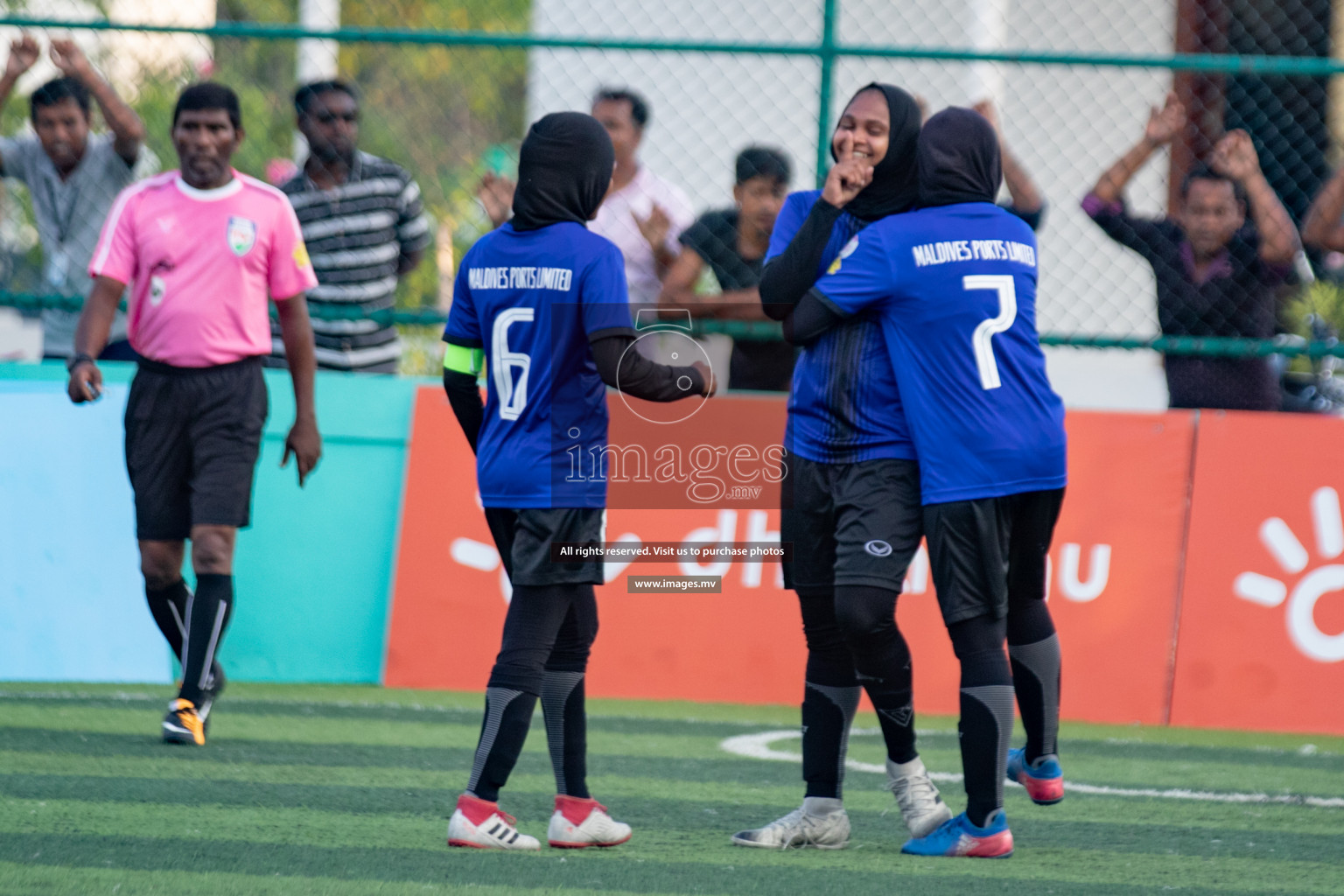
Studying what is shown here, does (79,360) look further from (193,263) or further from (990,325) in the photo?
(990,325)

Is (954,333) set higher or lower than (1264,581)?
higher

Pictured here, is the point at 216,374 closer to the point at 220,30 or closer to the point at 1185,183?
the point at 220,30

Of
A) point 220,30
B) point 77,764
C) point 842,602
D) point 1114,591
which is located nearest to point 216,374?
point 77,764

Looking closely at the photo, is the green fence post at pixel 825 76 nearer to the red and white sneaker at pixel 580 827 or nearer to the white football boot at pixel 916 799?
the white football boot at pixel 916 799

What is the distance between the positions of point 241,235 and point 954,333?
9.59 ft

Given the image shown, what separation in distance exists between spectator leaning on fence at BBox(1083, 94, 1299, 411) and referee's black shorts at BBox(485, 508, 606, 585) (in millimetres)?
3849

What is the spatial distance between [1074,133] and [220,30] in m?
6.00

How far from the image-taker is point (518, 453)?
4293 millimetres

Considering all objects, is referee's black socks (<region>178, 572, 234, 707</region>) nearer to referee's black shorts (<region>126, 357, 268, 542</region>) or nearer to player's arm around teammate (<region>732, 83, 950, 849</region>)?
referee's black shorts (<region>126, 357, 268, 542</region>)

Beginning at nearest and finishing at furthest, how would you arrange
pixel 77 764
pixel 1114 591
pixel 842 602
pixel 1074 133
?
1. pixel 842 602
2. pixel 77 764
3. pixel 1114 591
4. pixel 1074 133

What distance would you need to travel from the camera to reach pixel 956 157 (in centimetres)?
430

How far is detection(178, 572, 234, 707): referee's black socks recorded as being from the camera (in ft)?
19.0

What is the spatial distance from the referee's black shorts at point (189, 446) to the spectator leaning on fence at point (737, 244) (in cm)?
211

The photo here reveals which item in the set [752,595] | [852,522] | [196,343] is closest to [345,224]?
[196,343]
